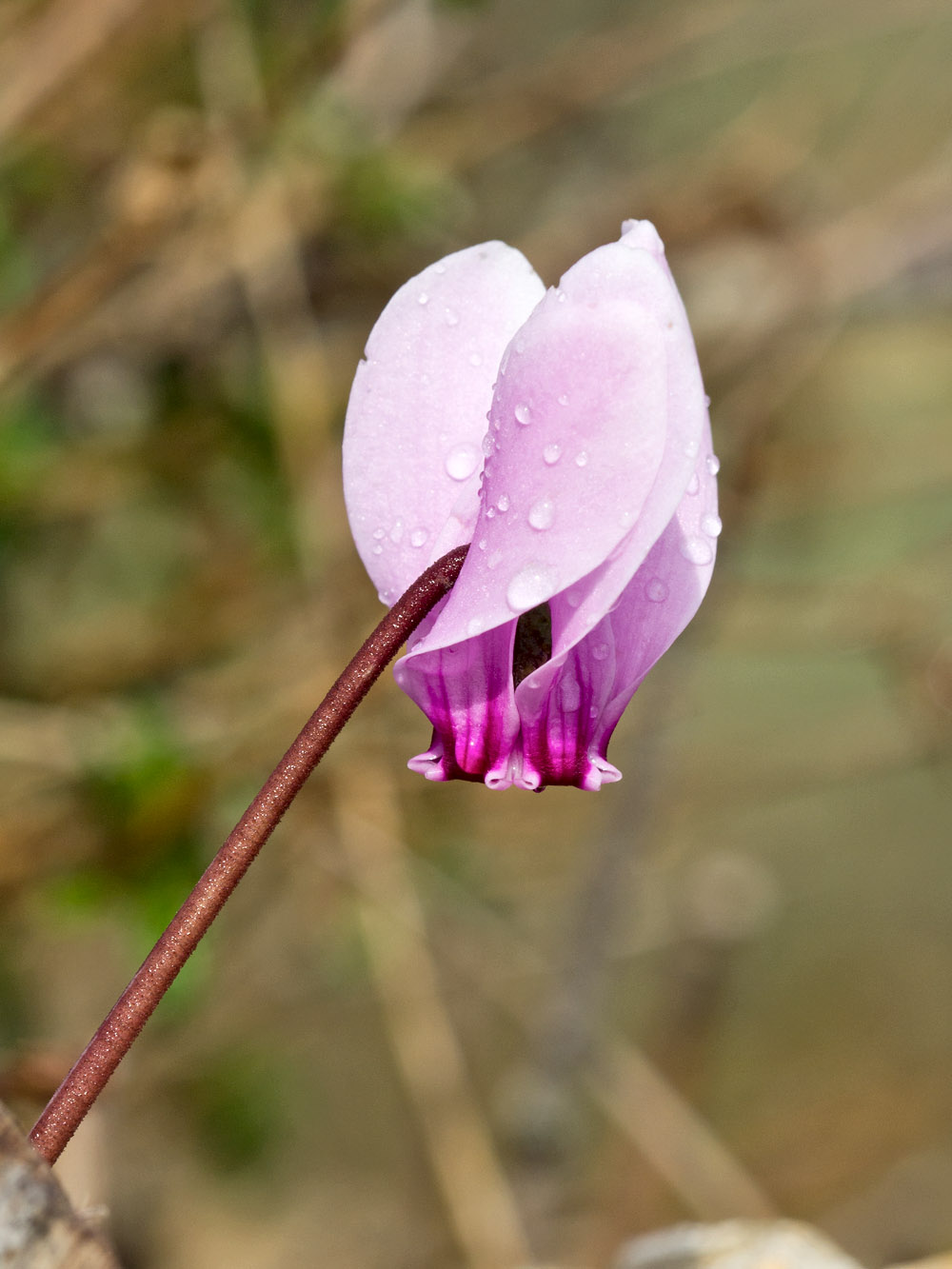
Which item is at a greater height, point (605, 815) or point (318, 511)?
point (318, 511)

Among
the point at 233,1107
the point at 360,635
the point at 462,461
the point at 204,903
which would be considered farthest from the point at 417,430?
the point at 233,1107

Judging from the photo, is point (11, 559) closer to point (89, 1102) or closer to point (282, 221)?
point (282, 221)

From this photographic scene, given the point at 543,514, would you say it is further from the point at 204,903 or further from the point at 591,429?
the point at 204,903

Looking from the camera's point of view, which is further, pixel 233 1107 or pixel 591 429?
pixel 233 1107

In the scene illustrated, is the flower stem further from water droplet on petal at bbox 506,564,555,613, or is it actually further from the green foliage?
the green foliage

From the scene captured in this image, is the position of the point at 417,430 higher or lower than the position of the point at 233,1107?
higher

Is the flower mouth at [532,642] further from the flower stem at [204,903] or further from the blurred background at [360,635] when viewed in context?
the blurred background at [360,635]

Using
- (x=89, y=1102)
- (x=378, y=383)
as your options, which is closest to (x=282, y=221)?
(x=378, y=383)

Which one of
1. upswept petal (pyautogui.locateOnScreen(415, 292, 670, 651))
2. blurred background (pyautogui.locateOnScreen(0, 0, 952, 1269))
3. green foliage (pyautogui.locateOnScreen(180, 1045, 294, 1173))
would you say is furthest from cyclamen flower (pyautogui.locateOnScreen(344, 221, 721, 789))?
green foliage (pyautogui.locateOnScreen(180, 1045, 294, 1173))
